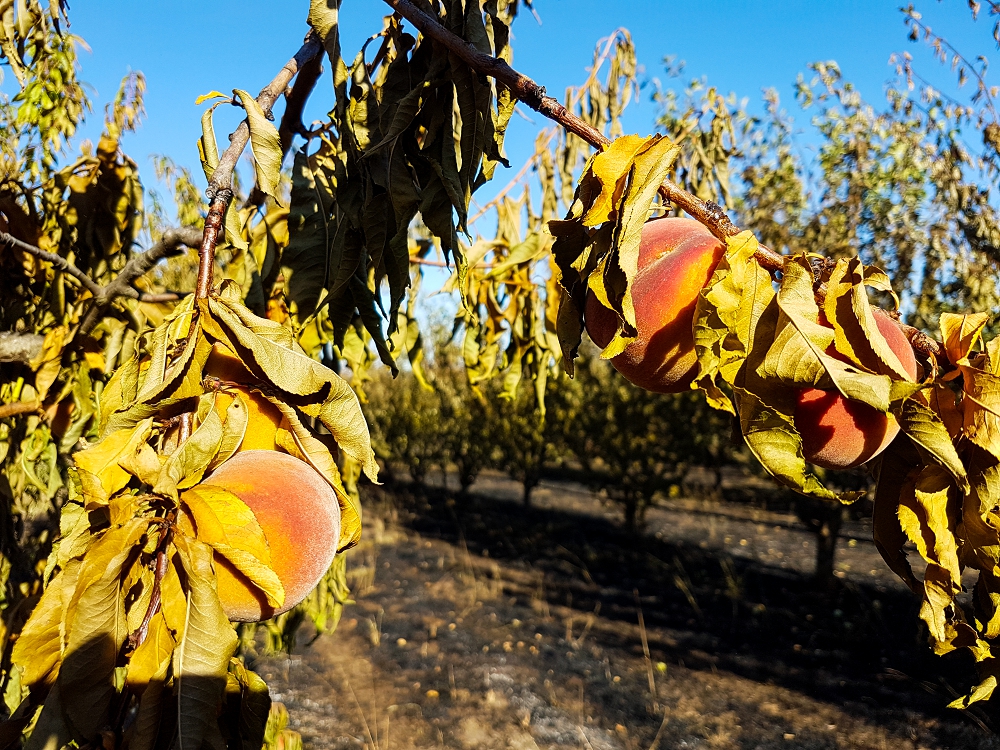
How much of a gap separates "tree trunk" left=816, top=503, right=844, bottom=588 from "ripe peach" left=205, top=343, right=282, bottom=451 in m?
6.48

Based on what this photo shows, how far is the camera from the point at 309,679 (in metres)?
4.68

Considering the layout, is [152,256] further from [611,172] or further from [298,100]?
[611,172]

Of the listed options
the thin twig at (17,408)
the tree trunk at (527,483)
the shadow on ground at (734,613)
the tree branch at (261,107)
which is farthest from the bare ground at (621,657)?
the tree branch at (261,107)

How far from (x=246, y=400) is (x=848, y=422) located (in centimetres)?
61

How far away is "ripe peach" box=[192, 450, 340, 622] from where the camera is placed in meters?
0.60

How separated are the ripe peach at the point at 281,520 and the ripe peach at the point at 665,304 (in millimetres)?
345

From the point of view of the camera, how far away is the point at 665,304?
2.31ft

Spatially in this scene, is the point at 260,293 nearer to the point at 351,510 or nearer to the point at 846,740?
the point at 351,510

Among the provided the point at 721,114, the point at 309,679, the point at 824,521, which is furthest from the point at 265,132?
the point at 824,521

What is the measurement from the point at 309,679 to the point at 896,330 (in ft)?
16.0

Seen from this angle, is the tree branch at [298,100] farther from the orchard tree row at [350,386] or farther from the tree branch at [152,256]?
the tree branch at [152,256]

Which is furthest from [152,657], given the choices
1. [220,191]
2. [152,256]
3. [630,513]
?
[630,513]

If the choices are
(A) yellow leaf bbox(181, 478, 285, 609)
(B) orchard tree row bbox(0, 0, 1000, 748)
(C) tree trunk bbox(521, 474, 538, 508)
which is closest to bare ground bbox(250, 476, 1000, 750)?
(C) tree trunk bbox(521, 474, 538, 508)

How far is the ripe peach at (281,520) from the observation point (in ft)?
1.97
